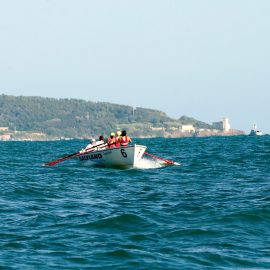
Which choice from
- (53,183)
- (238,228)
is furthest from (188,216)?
(53,183)

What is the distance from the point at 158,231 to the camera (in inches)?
632

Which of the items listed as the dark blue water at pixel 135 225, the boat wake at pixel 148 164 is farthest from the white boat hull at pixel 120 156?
the dark blue water at pixel 135 225

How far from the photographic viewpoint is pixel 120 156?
3744 centimetres

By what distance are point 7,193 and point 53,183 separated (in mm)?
4269

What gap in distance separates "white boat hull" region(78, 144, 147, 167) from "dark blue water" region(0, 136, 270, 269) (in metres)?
8.22

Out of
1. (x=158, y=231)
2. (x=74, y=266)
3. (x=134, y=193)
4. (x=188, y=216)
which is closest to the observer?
(x=74, y=266)

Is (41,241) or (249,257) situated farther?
(41,241)

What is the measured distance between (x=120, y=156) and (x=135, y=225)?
20.6m

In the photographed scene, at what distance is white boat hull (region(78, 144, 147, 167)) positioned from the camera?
36844mm

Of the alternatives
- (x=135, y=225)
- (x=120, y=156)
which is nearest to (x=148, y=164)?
(x=120, y=156)

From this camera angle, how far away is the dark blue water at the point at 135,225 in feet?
43.9

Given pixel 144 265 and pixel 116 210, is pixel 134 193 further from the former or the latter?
pixel 144 265

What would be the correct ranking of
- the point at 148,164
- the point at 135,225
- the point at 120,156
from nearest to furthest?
the point at 135,225
the point at 120,156
the point at 148,164

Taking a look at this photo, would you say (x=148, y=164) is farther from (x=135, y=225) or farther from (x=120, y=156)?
(x=135, y=225)
